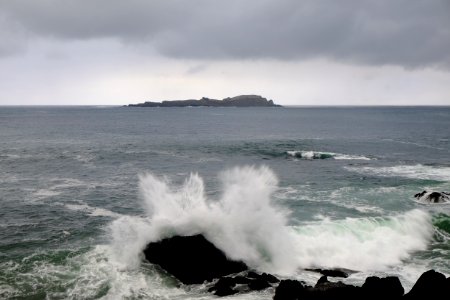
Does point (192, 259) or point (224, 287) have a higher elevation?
point (192, 259)

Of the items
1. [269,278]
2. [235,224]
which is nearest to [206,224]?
[235,224]

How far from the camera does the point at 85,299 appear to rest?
17250 millimetres

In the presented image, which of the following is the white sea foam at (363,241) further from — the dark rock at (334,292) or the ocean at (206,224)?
the dark rock at (334,292)

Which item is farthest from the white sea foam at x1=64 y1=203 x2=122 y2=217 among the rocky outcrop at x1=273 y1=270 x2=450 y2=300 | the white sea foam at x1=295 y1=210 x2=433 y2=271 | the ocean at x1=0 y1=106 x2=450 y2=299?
the rocky outcrop at x1=273 y1=270 x2=450 y2=300

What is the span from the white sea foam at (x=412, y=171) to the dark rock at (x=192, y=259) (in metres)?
31.3

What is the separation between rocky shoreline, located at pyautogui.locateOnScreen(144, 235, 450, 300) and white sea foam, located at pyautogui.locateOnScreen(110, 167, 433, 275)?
28.3 inches

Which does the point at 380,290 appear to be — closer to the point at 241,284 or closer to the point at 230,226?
the point at 241,284

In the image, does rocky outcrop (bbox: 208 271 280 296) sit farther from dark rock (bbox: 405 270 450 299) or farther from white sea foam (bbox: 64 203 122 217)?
white sea foam (bbox: 64 203 122 217)

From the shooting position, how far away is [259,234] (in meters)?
22.2

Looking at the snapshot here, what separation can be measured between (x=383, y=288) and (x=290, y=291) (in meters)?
3.22

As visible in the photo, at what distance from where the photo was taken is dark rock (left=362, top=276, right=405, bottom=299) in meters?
14.8

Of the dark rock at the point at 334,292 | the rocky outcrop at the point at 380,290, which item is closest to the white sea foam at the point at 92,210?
the rocky outcrop at the point at 380,290

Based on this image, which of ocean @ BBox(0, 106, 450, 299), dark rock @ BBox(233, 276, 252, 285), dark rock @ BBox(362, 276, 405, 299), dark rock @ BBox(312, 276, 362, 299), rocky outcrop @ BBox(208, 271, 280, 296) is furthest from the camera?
ocean @ BBox(0, 106, 450, 299)

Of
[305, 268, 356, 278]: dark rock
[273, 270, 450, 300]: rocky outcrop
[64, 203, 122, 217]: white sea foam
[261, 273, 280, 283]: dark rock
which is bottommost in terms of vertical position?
[305, 268, 356, 278]: dark rock
